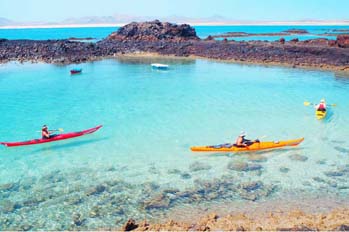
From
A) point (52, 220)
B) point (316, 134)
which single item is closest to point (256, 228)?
point (52, 220)

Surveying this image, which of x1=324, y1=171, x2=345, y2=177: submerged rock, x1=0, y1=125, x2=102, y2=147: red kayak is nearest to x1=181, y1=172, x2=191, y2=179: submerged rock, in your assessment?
x1=324, y1=171, x2=345, y2=177: submerged rock

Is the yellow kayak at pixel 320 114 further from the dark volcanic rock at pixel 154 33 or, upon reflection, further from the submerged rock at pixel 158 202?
the dark volcanic rock at pixel 154 33

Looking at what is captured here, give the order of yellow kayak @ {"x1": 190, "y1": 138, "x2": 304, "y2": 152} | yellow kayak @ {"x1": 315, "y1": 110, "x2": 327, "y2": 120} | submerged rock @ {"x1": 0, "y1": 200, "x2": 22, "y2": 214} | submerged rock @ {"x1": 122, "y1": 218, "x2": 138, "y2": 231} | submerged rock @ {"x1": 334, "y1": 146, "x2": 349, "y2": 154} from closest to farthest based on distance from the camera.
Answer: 1. submerged rock @ {"x1": 122, "y1": 218, "x2": 138, "y2": 231}
2. submerged rock @ {"x1": 0, "y1": 200, "x2": 22, "y2": 214}
3. yellow kayak @ {"x1": 190, "y1": 138, "x2": 304, "y2": 152}
4. submerged rock @ {"x1": 334, "y1": 146, "x2": 349, "y2": 154}
5. yellow kayak @ {"x1": 315, "y1": 110, "x2": 327, "y2": 120}

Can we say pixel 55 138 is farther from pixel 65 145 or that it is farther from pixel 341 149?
pixel 341 149

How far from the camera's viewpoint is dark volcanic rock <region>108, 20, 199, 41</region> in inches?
2660

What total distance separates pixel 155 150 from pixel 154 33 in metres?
56.1

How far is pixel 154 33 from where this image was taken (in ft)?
225

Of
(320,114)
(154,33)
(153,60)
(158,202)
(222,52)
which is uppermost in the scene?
(154,33)

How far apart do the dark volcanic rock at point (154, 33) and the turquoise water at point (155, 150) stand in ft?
125

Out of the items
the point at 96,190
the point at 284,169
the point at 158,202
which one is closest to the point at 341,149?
the point at 284,169

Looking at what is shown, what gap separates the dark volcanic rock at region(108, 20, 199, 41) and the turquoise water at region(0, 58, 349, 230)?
3797cm

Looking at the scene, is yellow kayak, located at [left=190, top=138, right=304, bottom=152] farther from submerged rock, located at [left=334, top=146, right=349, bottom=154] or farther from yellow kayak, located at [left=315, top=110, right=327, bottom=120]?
yellow kayak, located at [left=315, top=110, right=327, bottom=120]

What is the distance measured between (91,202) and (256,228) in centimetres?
552

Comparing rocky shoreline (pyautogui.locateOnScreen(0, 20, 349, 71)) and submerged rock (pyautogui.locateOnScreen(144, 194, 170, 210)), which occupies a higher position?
rocky shoreline (pyautogui.locateOnScreen(0, 20, 349, 71))
